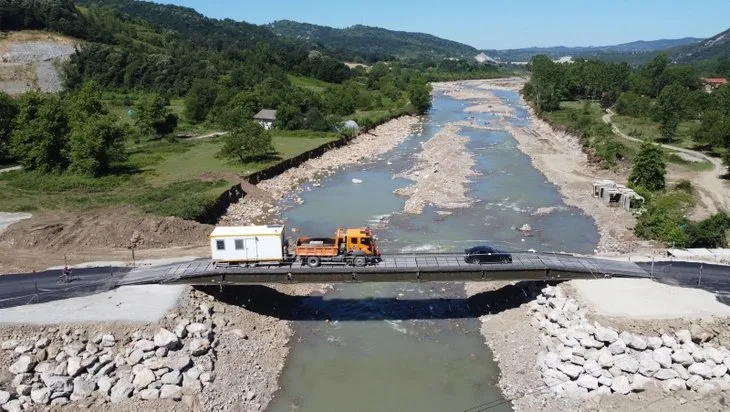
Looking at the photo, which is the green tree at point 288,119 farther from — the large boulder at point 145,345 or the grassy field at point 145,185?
the large boulder at point 145,345

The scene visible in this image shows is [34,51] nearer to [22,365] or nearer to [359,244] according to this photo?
[22,365]

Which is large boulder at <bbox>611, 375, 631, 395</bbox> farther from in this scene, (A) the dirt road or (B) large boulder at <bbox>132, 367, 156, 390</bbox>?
(A) the dirt road

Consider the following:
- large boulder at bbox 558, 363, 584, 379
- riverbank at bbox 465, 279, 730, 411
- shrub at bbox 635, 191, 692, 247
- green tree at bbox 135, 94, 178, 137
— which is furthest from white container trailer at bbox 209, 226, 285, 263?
green tree at bbox 135, 94, 178, 137

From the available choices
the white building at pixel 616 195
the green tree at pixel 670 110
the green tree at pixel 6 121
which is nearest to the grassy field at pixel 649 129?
the green tree at pixel 670 110

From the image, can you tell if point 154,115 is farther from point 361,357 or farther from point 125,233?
point 361,357

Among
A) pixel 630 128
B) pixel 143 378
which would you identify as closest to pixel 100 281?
pixel 143 378

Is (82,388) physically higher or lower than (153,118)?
lower

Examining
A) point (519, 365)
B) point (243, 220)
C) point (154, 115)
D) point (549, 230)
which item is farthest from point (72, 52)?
point (519, 365)
